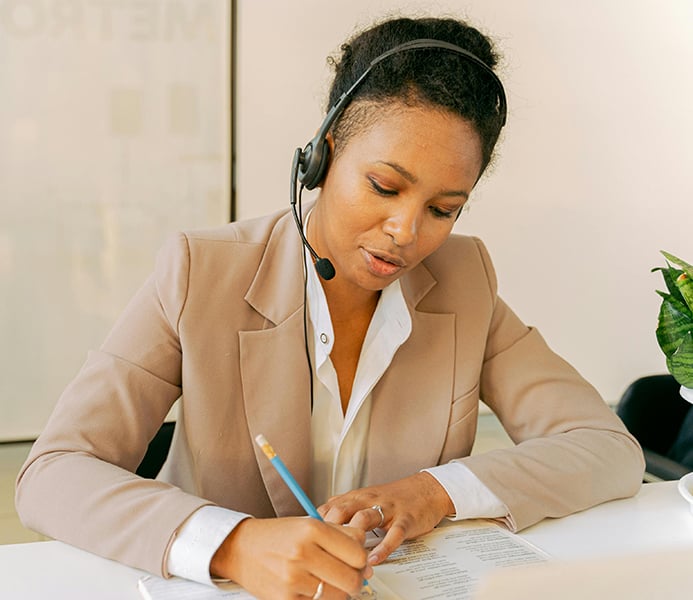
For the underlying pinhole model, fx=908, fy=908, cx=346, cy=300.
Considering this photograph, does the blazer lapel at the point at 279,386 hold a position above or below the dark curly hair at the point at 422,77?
below

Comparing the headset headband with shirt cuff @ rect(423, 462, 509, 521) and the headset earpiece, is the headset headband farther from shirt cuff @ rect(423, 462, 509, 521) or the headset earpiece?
shirt cuff @ rect(423, 462, 509, 521)

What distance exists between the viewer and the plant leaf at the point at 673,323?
1228 mm

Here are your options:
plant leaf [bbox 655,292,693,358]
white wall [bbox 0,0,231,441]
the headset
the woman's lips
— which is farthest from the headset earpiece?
white wall [bbox 0,0,231,441]

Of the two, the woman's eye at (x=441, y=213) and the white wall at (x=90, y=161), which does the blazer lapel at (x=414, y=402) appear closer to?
the woman's eye at (x=441, y=213)

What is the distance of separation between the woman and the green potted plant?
0.62ft

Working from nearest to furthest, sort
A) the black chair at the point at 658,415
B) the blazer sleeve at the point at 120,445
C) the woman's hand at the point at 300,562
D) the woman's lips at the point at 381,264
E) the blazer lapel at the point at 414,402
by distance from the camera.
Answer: the woman's hand at the point at 300,562, the blazer sleeve at the point at 120,445, the woman's lips at the point at 381,264, the blazer lapel at the point at 414,402, the black chair at the point at 658,415

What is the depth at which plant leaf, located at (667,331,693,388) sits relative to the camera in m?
1.21

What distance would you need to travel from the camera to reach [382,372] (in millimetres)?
1374

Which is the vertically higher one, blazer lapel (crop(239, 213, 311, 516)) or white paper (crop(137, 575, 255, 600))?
blazer lapel (crop(239, 213, 311, 516))

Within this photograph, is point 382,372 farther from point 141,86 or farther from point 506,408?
point 141,86

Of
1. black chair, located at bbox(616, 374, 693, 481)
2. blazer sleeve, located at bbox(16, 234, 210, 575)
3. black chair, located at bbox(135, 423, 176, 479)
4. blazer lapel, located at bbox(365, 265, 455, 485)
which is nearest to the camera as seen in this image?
blazer sleeve, located at bbox(16, 234, 210, 575)

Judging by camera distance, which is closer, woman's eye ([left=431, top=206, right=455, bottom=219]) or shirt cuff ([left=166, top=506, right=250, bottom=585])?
shirt cuff ([left=166, top=506, right=250, bottom=585])

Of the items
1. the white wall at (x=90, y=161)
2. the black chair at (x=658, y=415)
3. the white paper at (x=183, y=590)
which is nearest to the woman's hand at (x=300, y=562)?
the white paper at (x=183, y=590)

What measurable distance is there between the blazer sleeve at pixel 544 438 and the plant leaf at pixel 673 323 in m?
0.20
